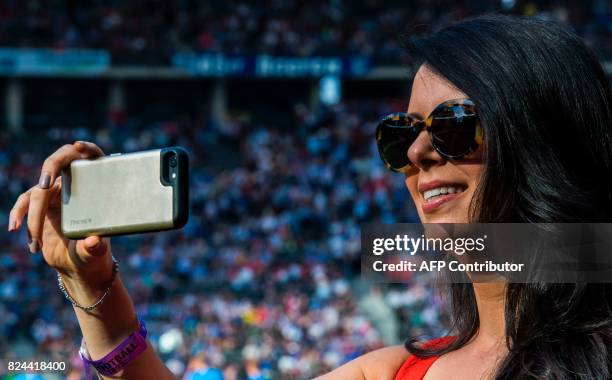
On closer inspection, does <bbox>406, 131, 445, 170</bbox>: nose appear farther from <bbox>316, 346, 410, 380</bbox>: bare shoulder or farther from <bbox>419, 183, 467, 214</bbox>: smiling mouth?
<bbox>316, 346, 410, 380</bbox>: bare shoulder

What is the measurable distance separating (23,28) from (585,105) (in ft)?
79.7

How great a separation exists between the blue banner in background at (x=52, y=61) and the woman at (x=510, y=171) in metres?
23.4

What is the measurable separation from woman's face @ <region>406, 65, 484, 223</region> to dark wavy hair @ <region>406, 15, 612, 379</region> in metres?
0.03

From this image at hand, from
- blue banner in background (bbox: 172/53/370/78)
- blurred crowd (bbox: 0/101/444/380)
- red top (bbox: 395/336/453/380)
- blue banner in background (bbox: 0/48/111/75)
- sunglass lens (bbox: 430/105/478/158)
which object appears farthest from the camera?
blue banner in background (bbox: 172/53/370/78)

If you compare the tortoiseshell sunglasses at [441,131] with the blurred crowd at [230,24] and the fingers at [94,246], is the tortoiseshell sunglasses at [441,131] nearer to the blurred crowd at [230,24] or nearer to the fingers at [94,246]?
the fingers at [94,246]

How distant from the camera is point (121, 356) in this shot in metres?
1.86

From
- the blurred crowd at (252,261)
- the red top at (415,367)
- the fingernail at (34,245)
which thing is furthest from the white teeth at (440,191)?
the blurred crowd at (252,261)

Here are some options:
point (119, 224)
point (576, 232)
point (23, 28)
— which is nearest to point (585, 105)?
point (576, 232)

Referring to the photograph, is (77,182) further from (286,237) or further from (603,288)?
(286,237)

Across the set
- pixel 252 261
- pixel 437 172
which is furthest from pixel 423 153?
pixel 252 261

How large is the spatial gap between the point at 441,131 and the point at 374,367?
1.54 ft

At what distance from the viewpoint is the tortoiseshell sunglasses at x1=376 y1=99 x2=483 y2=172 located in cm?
168

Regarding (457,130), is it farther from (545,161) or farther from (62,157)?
(62,157)

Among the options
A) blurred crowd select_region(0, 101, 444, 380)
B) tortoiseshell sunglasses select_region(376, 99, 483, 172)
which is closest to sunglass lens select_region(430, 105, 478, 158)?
tortoiseshell sunglasses select_region(376, 99, 483, 172)
